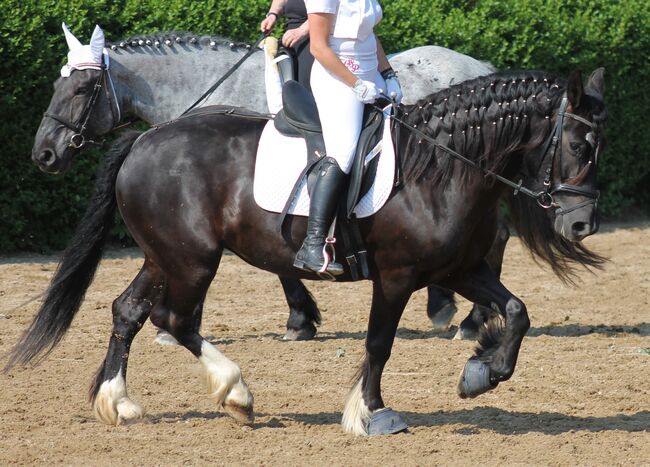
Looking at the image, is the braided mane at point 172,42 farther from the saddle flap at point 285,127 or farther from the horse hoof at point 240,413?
the horse hoof at point 240,413

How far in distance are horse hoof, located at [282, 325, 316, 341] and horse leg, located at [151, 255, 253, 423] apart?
2.05 metres

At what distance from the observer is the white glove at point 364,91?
5375 millimetres

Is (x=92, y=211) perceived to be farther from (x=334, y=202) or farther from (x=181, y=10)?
(x=181, y=10)

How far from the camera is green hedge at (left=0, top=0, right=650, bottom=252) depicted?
976 cm

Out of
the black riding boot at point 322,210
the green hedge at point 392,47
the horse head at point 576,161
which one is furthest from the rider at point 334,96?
the green hedge at point 392,47

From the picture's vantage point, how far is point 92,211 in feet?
20.0

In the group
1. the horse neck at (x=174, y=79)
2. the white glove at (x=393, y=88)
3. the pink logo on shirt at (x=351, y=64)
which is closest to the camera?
the pink logo on shirt at (x=351, y=64)

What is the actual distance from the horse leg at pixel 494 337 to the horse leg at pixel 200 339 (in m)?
1.11

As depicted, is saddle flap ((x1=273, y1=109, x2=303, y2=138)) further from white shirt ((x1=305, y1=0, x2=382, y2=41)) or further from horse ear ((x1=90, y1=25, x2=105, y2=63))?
horse ear ((x1=90, y1=25, x2=105, y2=63))

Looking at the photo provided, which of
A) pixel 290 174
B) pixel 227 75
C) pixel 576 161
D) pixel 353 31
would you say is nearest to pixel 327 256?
pixel 290 174

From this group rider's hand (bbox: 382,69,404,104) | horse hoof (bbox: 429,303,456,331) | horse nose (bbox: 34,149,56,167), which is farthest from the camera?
horse hoof (bbox: 429,303,456,331)

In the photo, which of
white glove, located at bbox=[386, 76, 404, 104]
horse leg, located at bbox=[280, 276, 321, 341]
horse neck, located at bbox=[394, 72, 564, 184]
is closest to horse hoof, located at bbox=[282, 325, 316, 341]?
horse leg, located at bbox=[280, 276, 321, 341]

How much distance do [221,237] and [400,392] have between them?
1.47 meters

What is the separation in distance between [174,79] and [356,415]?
303 cm
